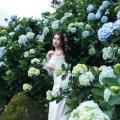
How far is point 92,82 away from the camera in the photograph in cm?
466

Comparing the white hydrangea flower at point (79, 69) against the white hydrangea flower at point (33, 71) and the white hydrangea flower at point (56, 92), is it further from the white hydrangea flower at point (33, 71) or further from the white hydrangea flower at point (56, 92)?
the white hydrangea flower at point (33, 71)

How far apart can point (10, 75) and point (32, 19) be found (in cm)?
147

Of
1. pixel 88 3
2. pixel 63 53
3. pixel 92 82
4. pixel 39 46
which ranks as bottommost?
pixel 92 82

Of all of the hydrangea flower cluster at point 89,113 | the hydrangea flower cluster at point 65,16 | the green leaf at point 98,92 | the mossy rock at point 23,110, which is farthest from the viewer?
the hydrangea flower cluster at point 65,16

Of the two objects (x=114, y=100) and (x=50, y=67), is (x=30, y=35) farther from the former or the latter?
(x=114, y=100)

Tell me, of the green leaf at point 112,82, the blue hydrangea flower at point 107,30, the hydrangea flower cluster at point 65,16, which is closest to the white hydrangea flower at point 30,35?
the hydrangea flower cluster at point 65,16

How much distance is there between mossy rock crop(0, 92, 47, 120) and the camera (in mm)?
6670

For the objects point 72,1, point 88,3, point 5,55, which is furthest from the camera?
point 72,1

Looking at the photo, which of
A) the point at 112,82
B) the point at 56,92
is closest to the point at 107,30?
the point at 56,92

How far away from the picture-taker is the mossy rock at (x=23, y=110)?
21.9ft

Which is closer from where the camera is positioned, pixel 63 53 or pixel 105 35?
pixel 105 35

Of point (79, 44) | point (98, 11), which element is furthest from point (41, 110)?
point (98, 11)

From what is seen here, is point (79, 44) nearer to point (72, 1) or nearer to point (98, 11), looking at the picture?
point (98, 11)

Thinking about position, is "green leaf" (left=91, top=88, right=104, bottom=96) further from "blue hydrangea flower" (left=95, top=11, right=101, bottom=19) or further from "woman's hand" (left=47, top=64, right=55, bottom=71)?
"blue hydrangea flower" (left=95, top=11, right=101, bottom=19)
